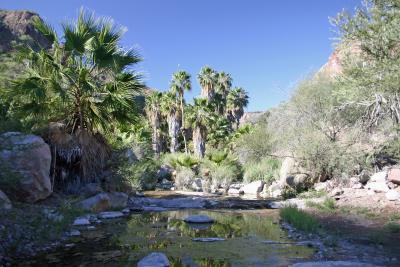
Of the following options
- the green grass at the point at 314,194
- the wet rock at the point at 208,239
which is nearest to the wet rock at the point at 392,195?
the green grass at the point at 314,194

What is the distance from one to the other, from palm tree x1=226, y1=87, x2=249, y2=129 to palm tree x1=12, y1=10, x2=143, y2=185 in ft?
136

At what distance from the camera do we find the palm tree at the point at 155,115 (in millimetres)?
42531

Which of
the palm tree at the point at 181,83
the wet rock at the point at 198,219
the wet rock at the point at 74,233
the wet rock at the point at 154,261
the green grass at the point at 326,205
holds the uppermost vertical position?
the palm tree at the point at 181,83

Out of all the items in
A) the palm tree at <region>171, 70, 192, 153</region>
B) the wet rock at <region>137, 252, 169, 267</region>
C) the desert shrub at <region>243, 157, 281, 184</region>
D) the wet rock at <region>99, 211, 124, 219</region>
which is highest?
the palm tree at <region>171, 70, 192, 153</region>

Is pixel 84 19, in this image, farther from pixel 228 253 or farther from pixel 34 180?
pixel 228 253

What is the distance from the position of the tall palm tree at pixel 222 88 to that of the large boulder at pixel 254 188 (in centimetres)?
2888

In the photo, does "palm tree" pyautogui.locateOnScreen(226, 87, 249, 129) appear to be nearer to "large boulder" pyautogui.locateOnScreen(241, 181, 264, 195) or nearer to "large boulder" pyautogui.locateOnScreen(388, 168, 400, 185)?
"large boulder" pyautogui.locateOnScreen(241, 181, 264, 195)

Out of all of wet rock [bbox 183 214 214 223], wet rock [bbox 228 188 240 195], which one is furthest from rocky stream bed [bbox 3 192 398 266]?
wet rock [bbox 228 188 240 195]

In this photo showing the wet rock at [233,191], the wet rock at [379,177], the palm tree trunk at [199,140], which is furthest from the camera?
the palm tree trunk at [199,140]

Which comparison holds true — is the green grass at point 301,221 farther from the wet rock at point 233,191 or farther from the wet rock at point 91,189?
the wet rock at point 233,191

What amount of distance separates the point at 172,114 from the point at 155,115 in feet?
6.79

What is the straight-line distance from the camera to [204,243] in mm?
8172

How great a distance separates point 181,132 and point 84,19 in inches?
1247

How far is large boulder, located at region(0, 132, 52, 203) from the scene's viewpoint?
888 cm
